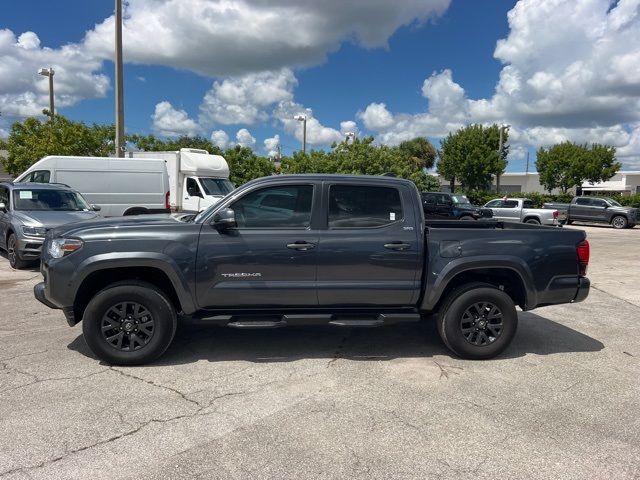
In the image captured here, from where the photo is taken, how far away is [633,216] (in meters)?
26.4

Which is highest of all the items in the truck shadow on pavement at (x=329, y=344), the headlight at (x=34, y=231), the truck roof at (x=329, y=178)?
the truck roof at (x=329, y=178)

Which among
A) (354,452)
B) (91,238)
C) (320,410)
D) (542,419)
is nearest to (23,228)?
(91,238)

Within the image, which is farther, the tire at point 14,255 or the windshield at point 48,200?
the windshield at point 48,200

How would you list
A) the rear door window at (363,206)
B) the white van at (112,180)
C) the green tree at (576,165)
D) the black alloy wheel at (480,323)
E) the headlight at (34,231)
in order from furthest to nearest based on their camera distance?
the green tree at (576,165) → the white van at (112,180) → the headlight at (34,231) → the black alloy wheel at (480,323) → the rear door window at (363,206)

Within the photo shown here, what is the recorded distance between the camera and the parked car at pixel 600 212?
87.4 ft

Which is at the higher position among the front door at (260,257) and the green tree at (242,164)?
the green tree at (242,164)

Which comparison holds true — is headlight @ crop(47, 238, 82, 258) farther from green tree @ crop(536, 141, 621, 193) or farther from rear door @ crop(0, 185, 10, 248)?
green tree @ crop(536, 141, 621, 193)

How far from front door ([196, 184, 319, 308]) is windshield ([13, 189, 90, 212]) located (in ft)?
23.5

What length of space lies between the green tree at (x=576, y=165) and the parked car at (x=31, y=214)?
155 ft

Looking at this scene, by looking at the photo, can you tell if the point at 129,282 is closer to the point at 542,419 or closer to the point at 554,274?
the point at 542,419

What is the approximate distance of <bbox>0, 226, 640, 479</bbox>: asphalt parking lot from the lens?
10.2 feet

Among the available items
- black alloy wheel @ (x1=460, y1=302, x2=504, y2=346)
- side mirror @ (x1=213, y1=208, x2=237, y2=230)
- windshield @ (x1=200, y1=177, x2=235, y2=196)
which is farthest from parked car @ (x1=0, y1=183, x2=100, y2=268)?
windshield @ (x1=200, y1=177, x2=235, y2=196)

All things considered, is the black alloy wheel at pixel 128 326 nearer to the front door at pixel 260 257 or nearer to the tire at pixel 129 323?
the tire at pixel 129 323

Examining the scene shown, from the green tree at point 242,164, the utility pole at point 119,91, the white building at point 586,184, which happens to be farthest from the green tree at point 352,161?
the white building at point 586,184
